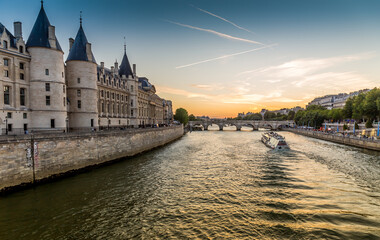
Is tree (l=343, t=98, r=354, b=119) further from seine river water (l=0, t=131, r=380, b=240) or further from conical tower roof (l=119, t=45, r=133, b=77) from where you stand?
conical tower roof (l=119, t=45, r=133, b=77)

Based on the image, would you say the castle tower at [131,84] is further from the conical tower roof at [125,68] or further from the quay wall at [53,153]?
the quay wall at [53,153]

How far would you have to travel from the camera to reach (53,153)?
20.4m

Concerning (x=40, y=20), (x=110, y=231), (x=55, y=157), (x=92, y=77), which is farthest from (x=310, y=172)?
(x=40, y=20)

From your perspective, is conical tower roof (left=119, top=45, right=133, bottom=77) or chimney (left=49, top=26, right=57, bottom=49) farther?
conical tower roof (left=119, top=45, right=133, bottom=77)

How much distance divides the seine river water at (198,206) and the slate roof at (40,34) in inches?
675

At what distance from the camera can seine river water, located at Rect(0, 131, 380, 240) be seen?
37.8 ft

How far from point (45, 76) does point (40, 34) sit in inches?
211

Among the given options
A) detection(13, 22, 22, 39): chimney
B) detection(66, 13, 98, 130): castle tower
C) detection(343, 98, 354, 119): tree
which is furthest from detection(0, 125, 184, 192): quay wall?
detection(343, 98, 354, 119): tree

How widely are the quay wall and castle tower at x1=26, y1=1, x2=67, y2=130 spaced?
6.61m

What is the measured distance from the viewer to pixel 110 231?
11469mm

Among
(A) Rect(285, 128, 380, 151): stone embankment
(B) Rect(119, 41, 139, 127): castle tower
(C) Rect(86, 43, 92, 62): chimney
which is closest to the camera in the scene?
(C) Rect(86, 43, 92, 62): chimney

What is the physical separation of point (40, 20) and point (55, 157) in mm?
19272

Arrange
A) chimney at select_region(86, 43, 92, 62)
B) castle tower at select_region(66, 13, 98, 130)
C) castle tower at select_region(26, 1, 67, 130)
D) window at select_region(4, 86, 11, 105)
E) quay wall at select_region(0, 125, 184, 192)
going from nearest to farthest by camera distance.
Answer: quay wall at select_region(0, 125, 184, 192) → window at select_region(4, 86, 11, 105) → castle tower at select_region(26, 1, 67, 130) → castle tower at select_region(66, 13, 98, 130) → chimney at select_region(86, 43, 92, 62)

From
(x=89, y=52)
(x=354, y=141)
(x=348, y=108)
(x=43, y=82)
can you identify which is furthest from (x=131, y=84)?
(x=348, y=108)
